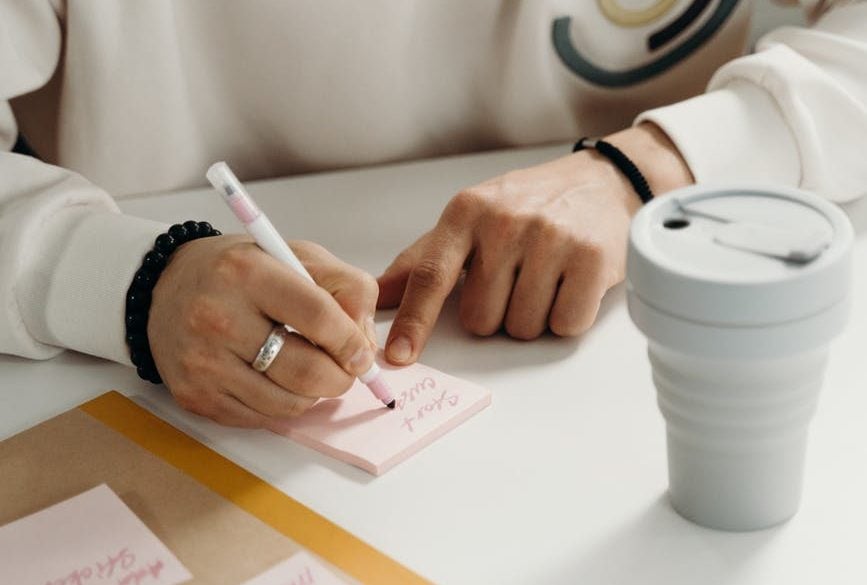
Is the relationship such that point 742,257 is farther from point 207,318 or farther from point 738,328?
point 207,318

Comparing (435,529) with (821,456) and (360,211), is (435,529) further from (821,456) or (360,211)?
(360,211)

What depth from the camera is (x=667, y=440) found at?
517 millimetres

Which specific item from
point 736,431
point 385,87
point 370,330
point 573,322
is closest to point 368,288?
point 370,330

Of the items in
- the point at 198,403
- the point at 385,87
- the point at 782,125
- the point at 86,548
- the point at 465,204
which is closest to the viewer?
the point at 86,548

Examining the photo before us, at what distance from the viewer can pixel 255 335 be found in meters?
0.64

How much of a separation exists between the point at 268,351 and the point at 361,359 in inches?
2.3

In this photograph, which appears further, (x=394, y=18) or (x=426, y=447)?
(x=394, y=18)

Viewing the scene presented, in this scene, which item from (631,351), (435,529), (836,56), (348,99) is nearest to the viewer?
(435,529)

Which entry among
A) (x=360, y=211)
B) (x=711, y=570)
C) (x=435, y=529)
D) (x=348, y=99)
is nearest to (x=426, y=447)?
(x=435, y=529)

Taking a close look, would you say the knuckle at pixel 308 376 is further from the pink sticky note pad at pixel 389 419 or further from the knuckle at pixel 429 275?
the knuckle at pixel 429 275

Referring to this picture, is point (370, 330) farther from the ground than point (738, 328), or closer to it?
closer to it

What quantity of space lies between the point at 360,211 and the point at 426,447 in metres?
0.38

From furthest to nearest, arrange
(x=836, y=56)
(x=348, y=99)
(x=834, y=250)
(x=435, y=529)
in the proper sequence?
1. (x=348, y=99)
2. (x=836, y=56)
3. (x=435, y=529)
4. (x=834, y=250)

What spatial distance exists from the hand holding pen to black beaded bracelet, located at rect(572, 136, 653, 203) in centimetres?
27
